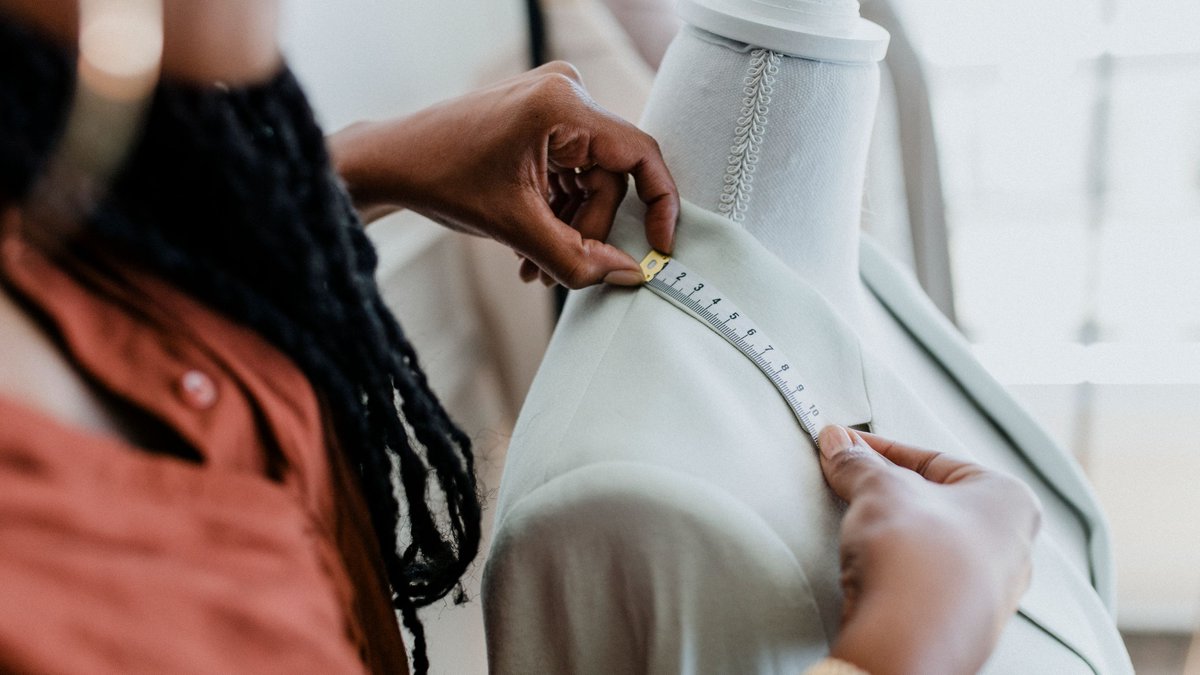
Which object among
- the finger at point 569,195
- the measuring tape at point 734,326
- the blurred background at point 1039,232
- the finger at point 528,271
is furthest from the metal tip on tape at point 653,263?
the blurred background at point 1039,232

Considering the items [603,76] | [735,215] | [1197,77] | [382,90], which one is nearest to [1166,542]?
[1197,77]

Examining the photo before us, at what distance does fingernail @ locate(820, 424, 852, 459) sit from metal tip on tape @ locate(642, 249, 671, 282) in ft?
0.64

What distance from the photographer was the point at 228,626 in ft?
1.49

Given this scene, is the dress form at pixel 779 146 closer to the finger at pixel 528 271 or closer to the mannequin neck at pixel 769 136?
the mannequin neck at pixel 769 136

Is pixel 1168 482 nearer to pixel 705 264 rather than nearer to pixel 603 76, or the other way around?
pixel 603 76

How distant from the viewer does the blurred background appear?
1.82 m

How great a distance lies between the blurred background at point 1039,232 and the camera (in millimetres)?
1818

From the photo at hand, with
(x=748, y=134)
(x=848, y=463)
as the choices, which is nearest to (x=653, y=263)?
(x=748, y=134)

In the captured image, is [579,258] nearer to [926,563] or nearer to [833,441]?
[833,441]

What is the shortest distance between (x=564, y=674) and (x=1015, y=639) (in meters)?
0.36

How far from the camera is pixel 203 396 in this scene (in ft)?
1.63

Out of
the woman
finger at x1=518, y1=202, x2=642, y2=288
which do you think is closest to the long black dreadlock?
the woman

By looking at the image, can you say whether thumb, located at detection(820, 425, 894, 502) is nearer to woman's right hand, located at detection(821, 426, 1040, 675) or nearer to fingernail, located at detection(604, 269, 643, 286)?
woman's right hand, located at detection(821, 426, 1040, 675)

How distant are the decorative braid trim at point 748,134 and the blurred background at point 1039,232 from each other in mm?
968
